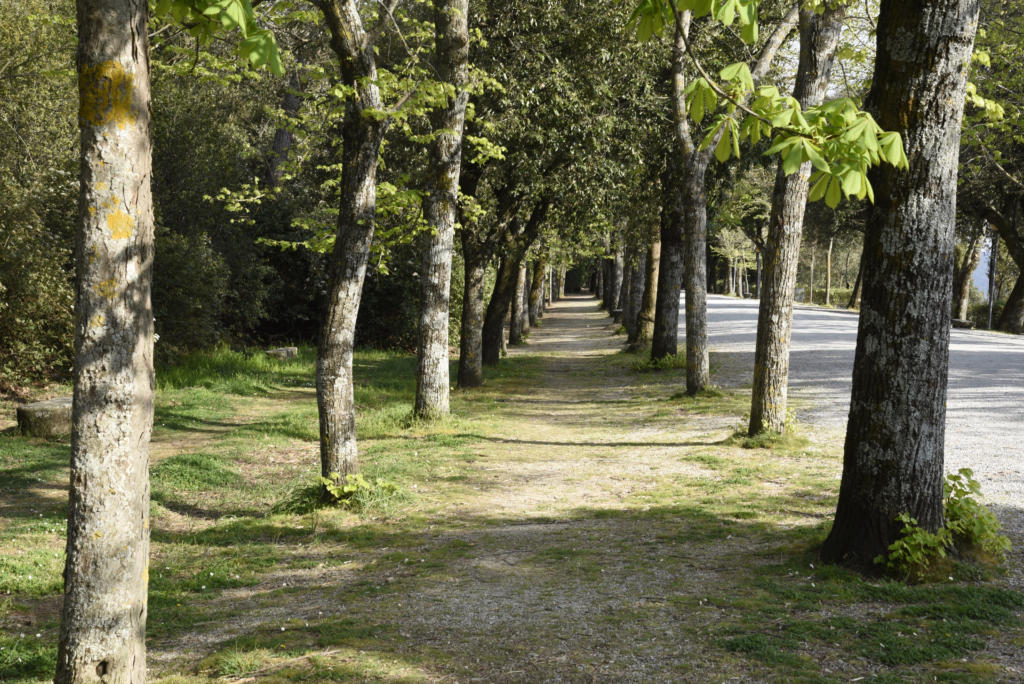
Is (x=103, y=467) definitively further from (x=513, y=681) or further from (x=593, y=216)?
(x=593, y=216)

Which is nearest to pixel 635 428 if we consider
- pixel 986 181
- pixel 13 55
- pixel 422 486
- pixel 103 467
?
pixel 422 486

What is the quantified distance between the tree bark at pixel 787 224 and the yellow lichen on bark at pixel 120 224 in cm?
766

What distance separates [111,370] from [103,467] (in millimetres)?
394

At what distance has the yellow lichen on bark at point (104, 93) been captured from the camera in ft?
10.1

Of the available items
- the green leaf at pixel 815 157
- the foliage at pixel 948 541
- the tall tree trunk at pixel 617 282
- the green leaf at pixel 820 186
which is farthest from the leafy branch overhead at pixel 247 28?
the tall tree trunk at pixel 617 282

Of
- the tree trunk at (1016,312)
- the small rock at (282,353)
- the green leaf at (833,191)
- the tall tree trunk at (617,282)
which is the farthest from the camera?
the tall tree trunk at (617,282)

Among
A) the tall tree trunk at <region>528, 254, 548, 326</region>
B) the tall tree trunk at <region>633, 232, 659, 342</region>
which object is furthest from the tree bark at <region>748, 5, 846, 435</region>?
the tall tree trunk at <region>528, 254, 548, 326</region>

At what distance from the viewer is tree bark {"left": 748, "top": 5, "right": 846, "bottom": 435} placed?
9.48m

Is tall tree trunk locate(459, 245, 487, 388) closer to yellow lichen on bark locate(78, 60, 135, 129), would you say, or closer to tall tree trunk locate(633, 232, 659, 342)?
tall tree trunk locate(633, 232, 659, 342)

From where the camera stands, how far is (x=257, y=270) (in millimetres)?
22031

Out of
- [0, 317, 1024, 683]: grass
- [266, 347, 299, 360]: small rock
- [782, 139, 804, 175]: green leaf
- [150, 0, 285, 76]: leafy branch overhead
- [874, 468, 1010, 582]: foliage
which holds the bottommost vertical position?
[0, 317, 1024, 683]: grass

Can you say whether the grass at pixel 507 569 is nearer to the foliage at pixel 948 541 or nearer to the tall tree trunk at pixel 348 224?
the foliage at pixel 948 541

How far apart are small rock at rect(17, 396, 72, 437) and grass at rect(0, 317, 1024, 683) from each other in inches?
15.7

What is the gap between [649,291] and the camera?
22250 millimetres
